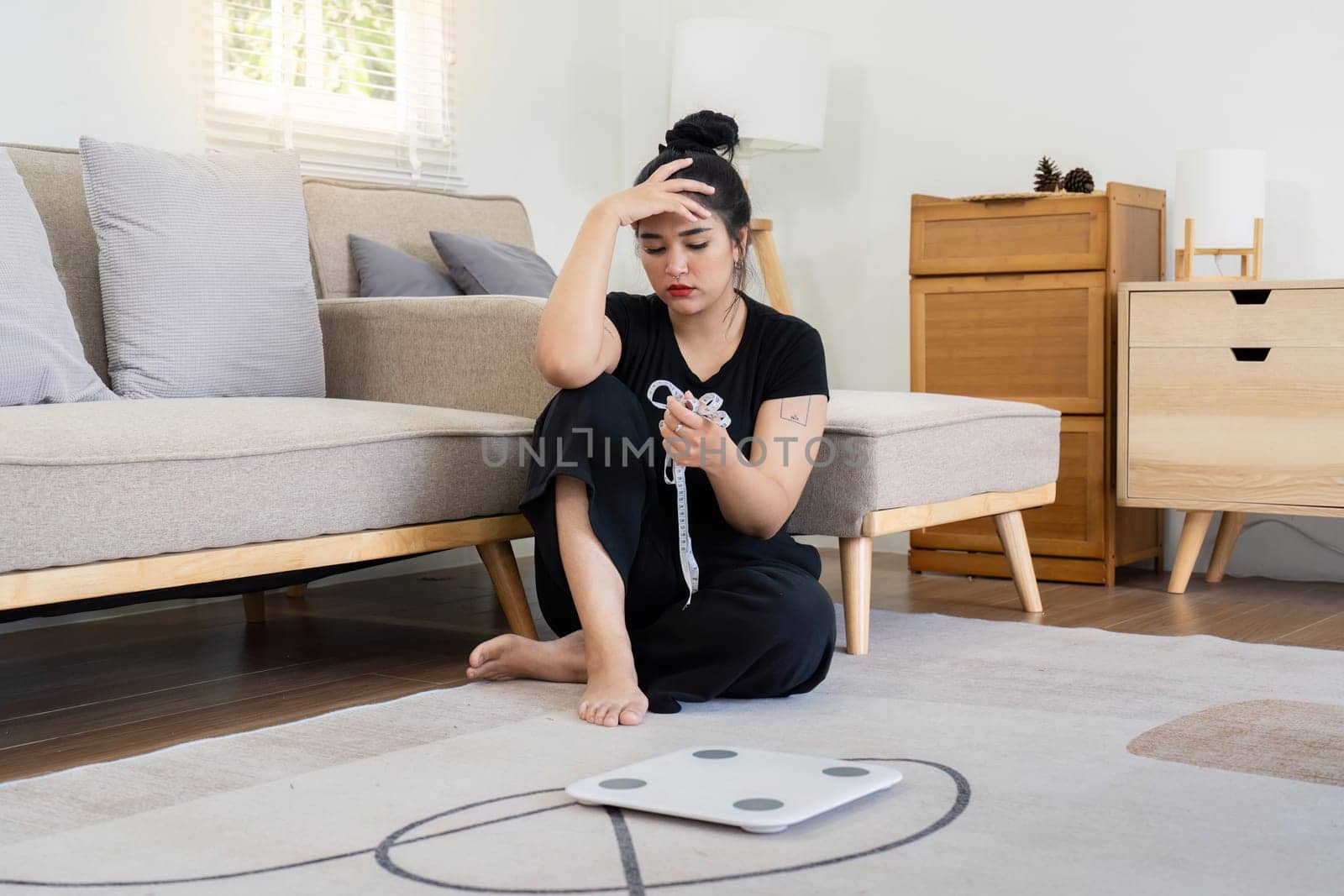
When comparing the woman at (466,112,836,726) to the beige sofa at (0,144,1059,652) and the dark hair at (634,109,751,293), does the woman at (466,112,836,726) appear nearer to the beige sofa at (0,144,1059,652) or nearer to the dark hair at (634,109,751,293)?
the dark hair at (634,109,751,293)

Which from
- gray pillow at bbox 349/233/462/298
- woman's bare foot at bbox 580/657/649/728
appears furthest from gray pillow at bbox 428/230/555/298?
woman's bare foot at bbox 580/657/649/728

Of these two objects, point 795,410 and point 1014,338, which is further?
point 1014,338

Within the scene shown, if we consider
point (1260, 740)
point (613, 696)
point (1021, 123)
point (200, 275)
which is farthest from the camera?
point (1021, 123)

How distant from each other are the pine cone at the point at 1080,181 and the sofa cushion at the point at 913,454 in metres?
0.71

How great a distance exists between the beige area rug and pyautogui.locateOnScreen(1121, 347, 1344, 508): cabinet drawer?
886 mm

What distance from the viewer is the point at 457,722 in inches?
68.5

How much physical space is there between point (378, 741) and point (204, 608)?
4.33 ft

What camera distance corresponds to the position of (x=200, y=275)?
2.33 m

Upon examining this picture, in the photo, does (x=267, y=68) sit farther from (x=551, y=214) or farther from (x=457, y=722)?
(x=457, y=722)

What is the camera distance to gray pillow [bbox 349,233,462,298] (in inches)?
106

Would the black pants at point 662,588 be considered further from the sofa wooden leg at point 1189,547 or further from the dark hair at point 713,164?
the sofa wooden leg at point 1189,547

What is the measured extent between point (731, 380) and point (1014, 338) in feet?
4.55

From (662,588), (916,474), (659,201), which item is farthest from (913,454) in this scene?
(659,201)

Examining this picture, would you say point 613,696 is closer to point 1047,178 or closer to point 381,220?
point 381,220
